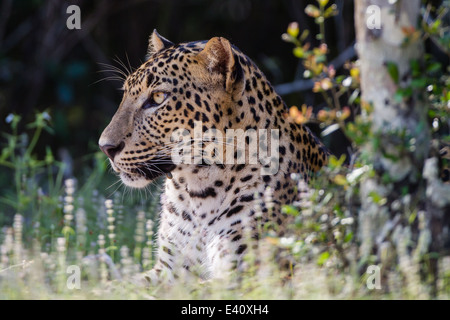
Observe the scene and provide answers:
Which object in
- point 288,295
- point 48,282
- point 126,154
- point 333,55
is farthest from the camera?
point 333,55

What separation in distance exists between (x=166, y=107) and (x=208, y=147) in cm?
40

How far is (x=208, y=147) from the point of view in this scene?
514cm

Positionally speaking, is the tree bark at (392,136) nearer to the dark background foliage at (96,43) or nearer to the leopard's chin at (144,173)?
the leopard's chin at (144,173)

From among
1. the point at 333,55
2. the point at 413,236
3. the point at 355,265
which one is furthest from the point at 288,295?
the point at 333,55

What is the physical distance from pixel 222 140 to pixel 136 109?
654 millimetres

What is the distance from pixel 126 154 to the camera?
5254 mm

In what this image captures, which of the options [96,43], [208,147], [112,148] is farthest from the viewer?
[96,43]

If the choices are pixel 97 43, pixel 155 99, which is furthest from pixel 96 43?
pixel 155 99

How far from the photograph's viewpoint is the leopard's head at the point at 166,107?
5145mm

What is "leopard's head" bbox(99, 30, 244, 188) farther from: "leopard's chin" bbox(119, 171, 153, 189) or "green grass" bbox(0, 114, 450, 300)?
"green grass" bbox(0, 114, 450, 300)

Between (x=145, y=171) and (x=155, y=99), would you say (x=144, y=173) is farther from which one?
(x=155, y=99)

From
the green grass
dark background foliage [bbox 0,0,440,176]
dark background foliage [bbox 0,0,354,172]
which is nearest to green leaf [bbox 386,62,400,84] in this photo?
the green grass

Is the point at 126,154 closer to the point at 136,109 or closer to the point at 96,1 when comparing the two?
the point at 136,109

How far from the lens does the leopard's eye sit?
5305 millimetres
